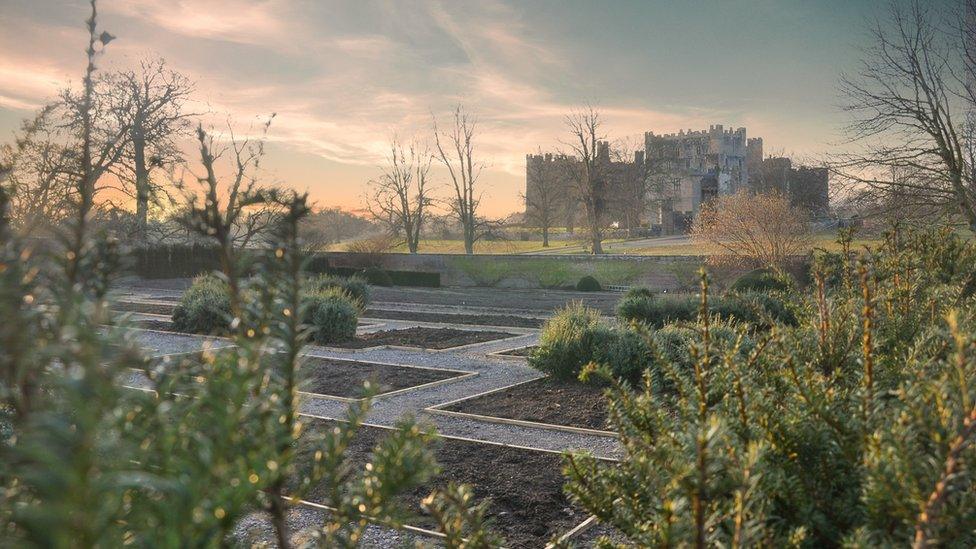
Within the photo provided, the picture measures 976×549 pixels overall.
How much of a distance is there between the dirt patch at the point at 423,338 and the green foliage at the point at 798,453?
1216cm

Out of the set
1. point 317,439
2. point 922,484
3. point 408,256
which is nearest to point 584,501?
point 922,484

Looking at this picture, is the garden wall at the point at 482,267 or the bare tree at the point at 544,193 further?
the bare tree at the point at 544,193

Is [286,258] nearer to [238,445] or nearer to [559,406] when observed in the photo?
[238,445]

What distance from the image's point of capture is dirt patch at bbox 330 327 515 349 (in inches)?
600

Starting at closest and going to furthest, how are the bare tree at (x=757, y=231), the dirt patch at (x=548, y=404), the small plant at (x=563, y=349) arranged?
the dirt patch at (x=548, y=404), the small plant at (x=563, y=349), the bare tree at (x=757, y=231)

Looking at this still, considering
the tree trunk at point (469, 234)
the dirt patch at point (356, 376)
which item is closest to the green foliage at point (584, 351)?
the dirt patch at point (356, 376)

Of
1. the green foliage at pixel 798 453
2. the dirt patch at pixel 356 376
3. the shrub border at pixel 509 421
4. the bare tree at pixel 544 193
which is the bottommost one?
the shrub border at pixel 509 421

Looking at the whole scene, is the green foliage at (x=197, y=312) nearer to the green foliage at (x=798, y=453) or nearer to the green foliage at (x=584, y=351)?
the green foliage at (x=584, y=351)

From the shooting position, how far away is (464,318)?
19.8 metres

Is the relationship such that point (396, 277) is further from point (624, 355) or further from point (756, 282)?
point (624, 355)

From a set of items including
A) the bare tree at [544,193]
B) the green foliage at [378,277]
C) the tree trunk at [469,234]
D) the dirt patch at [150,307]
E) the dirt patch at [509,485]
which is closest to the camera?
the dirt patch at [509,485]

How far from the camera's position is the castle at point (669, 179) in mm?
55656

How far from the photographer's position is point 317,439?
1483 mm

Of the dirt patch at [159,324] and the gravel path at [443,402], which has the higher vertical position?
the dirt patch at [159,324]
